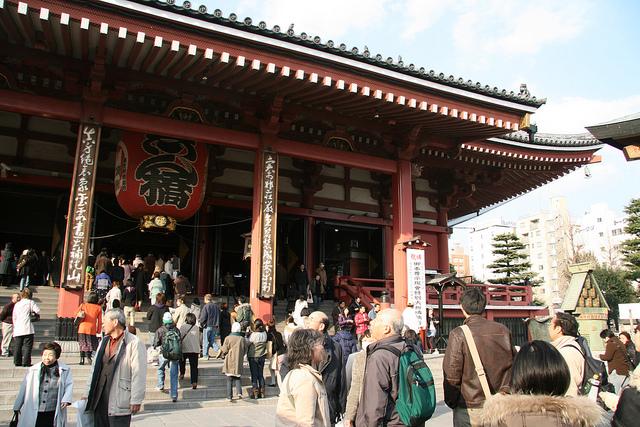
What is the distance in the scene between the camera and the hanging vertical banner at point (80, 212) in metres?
9.98

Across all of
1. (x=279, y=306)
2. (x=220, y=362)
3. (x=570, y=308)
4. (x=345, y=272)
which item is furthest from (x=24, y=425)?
(x=570, y=308)

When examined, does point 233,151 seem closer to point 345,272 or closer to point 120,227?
point 120,227

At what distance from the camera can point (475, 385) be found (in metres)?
3.82

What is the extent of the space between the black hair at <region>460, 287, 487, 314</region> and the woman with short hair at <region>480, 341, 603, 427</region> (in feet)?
5.29

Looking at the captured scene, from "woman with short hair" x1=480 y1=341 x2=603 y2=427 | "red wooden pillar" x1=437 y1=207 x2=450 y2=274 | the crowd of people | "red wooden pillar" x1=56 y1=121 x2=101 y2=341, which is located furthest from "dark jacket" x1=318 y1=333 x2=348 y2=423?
"red wooden pillar" x1=437 y1=207 x2=450 y2=274

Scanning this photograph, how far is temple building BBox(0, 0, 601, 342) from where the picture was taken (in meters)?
9.90

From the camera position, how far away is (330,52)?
35.0 feet

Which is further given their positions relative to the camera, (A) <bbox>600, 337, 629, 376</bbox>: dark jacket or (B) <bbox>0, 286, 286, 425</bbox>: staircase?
(A) <bbox>600, 337, 629, 376</bbox>: dark jacket

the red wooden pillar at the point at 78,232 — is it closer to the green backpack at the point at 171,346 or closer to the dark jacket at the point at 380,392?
→ the green backpack at the point at 171,346

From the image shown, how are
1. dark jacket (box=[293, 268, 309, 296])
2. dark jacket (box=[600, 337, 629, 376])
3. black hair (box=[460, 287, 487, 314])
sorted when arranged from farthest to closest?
dark jacket (box=[293, 268, 309, 296]), dark jacket (box=[600, 337, 629, 376]), black hair (box=[460, 287, 487, 314])

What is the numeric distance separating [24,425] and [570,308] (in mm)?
16650

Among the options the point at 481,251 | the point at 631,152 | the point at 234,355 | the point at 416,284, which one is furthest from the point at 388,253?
the point at 481,251

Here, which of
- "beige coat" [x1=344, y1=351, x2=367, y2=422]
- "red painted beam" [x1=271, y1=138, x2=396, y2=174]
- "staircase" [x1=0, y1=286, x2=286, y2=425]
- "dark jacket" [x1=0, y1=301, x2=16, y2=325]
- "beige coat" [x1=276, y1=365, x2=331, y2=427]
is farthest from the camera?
"red painted beam" [x1=271, y1=138, x2=396, y2=174]

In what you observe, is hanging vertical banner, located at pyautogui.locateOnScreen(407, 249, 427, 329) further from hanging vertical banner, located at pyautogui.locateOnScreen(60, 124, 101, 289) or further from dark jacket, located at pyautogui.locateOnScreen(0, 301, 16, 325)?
dark jacket, located at pyautogui.locateOnScreen(0, 301, 16, 325)
